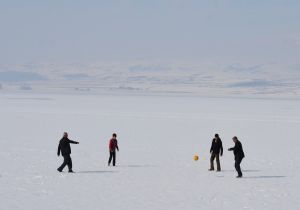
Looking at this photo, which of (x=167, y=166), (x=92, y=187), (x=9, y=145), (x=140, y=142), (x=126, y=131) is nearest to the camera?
(x=92, y=187)

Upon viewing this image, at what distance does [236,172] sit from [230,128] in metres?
17.4

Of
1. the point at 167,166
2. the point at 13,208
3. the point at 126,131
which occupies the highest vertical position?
the point at 126,131

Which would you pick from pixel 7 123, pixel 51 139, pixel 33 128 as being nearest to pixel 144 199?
pixel 51 139

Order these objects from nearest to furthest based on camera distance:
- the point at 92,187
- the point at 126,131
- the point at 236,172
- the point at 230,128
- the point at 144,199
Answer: the point at 144,199 < the point at 92,187 < the point at 236,172 < the point at 126,131 < the point at 230,128

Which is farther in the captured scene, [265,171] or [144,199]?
[265,171]

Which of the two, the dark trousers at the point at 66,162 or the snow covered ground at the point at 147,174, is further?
the dark trousers at the point at 66,162

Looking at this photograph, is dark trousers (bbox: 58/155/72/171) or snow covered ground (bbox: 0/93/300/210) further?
dark trousers (bbox: 58/155/72/171)

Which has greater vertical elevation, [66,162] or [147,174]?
[66,162]

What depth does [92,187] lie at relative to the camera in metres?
14.2

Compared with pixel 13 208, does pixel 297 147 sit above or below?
above

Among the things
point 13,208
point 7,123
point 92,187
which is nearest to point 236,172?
point 92,187

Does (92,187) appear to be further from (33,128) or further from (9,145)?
(33,128)

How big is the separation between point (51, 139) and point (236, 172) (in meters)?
11.8

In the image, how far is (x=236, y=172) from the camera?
55.8ft
